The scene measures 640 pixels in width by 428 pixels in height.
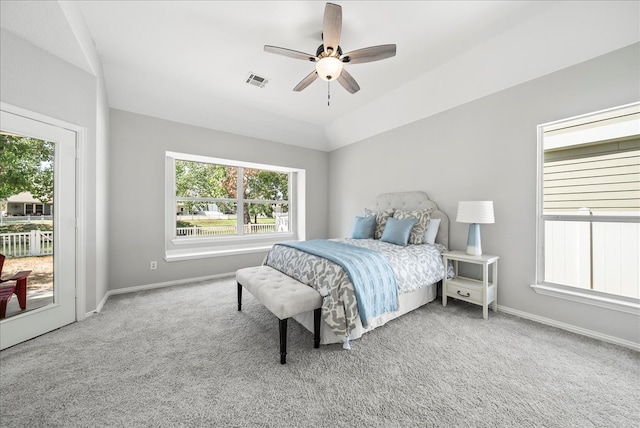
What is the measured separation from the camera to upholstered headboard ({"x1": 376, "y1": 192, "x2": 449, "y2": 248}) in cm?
319

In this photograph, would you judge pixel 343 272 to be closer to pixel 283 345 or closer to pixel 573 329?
pixel 283 345

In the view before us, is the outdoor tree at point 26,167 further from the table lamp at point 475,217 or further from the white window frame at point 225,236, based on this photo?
the table lamp at point 475,217

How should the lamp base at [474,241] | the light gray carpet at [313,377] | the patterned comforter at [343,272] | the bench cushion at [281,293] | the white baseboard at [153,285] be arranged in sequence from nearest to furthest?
1. the light gray carpet at [313,377]
2. the bench cushion at [281,293]
3. the patterned comforter at [343,272]
4. the lamp base at [474,241]
5. the white baseboard at [153,285]

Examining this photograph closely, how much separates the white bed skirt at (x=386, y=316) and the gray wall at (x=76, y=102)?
7.67ft

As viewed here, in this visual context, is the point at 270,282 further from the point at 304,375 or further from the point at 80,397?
the point at 80,397

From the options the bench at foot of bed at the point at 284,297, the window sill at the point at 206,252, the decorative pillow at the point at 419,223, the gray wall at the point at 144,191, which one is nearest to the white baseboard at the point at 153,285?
the gray wall at the point at 144,191

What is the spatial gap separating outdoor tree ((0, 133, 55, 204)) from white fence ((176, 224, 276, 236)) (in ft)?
6.21

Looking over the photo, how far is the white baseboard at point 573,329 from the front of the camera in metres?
1.94

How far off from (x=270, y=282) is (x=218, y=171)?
9.75 ft

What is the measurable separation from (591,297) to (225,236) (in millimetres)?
4821

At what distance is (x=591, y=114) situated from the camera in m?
2.13

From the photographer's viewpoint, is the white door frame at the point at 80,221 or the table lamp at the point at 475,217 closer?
the white door frame at the point at 80,221

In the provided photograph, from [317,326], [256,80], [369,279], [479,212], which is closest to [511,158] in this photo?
[479,212]

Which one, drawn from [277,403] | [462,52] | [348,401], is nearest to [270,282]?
[277,403]
